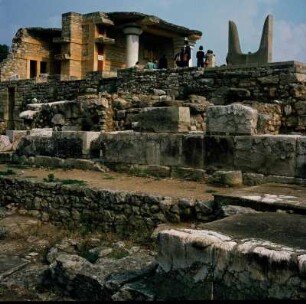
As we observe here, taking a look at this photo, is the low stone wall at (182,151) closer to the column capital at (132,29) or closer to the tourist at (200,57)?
the tourist at (200,57)

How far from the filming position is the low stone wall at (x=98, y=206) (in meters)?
6.02

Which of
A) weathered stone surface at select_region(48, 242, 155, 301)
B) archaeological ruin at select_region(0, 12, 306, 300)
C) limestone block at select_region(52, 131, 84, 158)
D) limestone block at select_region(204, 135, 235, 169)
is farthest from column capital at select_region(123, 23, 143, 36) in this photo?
weathered stone surface at select_region(48, 242, 155, 301)

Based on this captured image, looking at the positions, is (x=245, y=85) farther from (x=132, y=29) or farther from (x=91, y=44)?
(x=91, y=44)

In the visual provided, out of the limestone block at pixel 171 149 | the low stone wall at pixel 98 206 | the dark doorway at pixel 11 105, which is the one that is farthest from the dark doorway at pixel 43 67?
the limestone block at pixel 171 149

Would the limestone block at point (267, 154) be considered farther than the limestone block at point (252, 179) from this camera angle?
No

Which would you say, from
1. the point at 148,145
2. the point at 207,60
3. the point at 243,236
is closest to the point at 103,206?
the point at 148,145

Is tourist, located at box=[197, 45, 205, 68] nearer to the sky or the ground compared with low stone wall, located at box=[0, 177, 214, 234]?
nearer to the sky

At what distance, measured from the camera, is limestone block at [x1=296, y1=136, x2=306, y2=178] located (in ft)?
21.3

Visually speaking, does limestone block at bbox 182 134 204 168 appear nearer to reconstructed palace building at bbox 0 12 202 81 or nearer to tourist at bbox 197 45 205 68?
tourist at bbox 197 45 205 68

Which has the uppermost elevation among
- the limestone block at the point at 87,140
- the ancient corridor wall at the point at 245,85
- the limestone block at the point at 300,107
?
the ancient corridor wall at the point at 245,85

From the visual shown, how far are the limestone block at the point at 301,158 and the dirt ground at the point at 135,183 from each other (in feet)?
3.65

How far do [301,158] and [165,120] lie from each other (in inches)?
108

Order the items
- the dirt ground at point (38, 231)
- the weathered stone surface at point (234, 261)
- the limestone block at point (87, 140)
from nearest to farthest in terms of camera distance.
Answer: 1. the weathered stone surface at point (234, 261)
2. the dirt ground at point (38, 231)
3. the limestone block at point (87, 140)

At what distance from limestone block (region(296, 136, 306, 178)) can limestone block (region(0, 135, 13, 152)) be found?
8.51m
